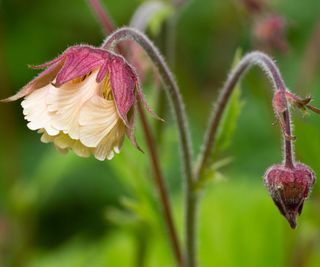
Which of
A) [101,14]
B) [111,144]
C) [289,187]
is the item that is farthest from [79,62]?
[289,187]

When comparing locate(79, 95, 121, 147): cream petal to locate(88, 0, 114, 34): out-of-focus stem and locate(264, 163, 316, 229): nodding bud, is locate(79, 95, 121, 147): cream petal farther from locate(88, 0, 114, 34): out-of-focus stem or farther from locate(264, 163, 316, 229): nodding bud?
locate(88, 0, 114, 34): out-of-focus stem

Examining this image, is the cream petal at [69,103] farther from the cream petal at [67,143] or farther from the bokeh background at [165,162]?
the bokeh background at [165,162]

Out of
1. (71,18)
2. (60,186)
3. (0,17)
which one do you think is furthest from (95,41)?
(60,186)

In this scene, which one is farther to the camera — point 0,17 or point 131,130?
point 0,17

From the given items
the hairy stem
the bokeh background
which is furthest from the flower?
the bokeh background

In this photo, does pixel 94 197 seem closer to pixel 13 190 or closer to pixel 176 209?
pixel 176 209

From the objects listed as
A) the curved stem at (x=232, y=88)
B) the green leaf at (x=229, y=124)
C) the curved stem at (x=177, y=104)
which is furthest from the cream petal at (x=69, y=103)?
the green leaf at (x=229, y=124)

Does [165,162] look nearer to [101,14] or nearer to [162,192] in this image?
[162,192]
